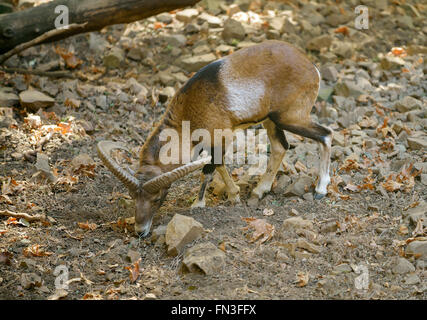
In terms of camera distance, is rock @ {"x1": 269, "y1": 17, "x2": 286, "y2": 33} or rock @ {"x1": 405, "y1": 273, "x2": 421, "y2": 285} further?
rock @ {"x1": 269, "y1": 17, "x2": 286, "y2": 33}

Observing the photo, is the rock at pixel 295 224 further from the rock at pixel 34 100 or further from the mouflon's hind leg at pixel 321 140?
the rock at pixel 34 100

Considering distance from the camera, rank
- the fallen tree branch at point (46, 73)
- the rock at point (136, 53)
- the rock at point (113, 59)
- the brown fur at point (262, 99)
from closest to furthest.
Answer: the brown fur at point (262, 99) < the fallen tree branch at point (46, 73) < the rock at point (113, 59) < the rock at point (136, 53)

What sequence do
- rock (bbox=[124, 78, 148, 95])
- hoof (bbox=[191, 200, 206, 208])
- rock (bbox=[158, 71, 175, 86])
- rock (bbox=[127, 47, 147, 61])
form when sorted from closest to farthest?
hoof (bbox=[191, 200, 206, 208]), rock (bbox=[124, 78, 148, 95]), rock (bbox=[158, 71, 175, 86]), rock (bbox=[127, 47, 147, 61])

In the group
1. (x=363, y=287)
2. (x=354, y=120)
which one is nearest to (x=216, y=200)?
(x=363, y=287)

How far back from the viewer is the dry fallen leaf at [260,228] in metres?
5.98

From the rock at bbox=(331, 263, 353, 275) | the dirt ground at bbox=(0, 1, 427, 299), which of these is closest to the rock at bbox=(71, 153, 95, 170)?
the dirt ground at bbox=(0, 1, 427, 299)

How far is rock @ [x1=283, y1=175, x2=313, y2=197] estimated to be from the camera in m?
7.13

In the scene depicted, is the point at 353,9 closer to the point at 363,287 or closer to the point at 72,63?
the point at 72,63

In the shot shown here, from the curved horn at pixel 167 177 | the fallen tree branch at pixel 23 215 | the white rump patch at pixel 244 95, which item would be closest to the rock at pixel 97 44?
the white rump patch at pixel 244 95

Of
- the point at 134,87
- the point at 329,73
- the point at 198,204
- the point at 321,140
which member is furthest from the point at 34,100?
the point at 329,73

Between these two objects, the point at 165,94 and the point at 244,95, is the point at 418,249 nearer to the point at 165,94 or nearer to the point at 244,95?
the point at 244,95

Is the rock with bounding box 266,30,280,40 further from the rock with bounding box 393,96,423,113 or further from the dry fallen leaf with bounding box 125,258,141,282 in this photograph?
the dry fallen leaf with bounding box 125,258,141,282

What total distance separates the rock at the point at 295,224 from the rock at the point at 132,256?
1735 millimetres

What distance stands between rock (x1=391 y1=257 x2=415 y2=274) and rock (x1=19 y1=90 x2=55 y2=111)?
6205mm
